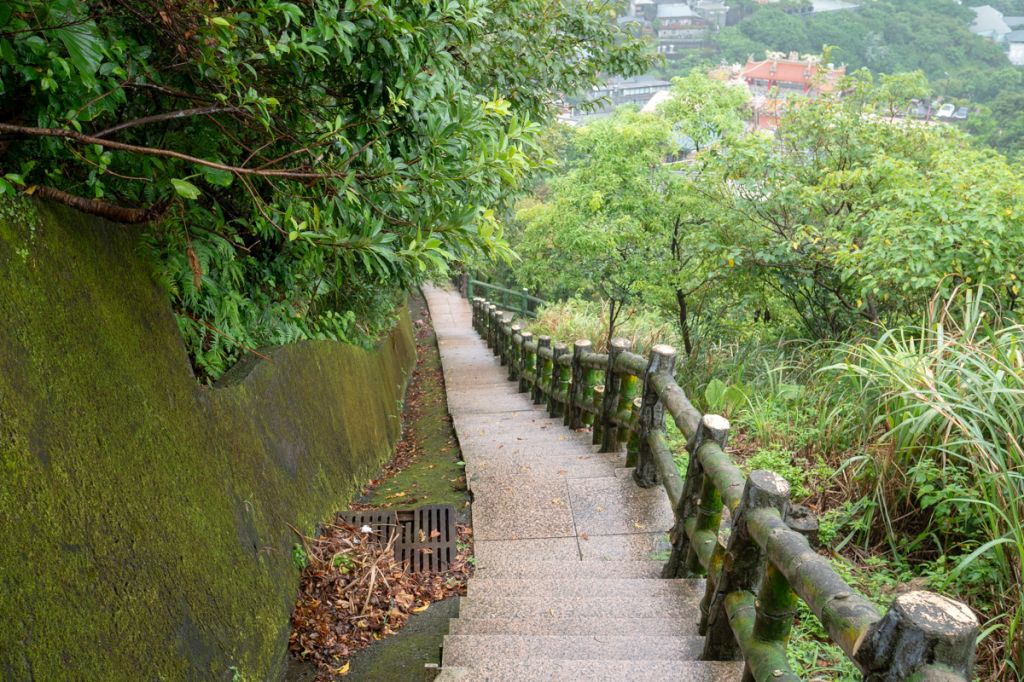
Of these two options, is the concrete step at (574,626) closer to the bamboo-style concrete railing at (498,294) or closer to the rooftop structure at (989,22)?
the bamboo-style concrete railing at (498,294)

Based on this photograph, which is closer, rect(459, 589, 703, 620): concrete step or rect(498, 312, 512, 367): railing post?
rect(459, 589, 703, 620): concrete step

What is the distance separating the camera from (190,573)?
8.61 feet

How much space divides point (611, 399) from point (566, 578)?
2264 mm

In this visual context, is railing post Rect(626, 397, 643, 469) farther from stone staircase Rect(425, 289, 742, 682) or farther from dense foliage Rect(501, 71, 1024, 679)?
dense foliage Rect(501, 71, 1024, 679)

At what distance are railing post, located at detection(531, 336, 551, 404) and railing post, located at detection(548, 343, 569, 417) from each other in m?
0.56

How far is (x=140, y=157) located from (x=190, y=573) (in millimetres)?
1627

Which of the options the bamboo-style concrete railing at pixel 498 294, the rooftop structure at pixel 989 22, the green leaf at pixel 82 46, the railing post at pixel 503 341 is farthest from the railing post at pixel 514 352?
the rooftop structure at pixel 989 22

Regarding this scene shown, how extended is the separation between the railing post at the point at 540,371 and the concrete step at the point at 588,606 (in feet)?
17.1

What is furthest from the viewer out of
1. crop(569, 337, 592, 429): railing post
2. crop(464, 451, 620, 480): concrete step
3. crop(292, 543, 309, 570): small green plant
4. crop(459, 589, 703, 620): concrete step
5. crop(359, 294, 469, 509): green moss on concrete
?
crop(569, 337, 592, 429): railing post

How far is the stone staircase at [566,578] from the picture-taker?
2.74 meters

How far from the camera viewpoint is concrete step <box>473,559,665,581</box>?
3.95 metres

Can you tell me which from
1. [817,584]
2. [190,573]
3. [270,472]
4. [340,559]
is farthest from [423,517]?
[817,584]

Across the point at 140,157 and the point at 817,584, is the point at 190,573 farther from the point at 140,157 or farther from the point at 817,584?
the point at 817,584

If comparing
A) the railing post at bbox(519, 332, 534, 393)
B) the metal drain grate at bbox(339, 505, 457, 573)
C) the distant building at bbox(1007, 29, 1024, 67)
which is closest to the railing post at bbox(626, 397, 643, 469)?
the metal drain grate at bbox(339, 505, 457, 573)
